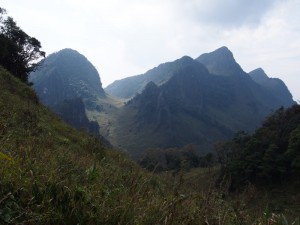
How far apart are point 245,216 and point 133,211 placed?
5.12 ft

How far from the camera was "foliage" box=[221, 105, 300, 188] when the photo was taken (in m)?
56.7

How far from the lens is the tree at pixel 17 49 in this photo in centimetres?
4137

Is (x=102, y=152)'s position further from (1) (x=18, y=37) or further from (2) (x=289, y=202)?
(1) (x=18, y=37)

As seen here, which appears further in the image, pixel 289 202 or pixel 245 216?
pixel 289 202

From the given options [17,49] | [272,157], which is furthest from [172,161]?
[17,49]

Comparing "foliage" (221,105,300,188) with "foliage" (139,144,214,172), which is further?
"foliage" (221,105,300,188)

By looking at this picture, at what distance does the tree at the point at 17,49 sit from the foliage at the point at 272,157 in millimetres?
32219

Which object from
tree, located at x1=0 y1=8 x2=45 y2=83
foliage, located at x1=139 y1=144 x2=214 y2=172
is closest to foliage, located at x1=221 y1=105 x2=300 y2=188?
foliage, located at x1=139 y1=144 x2=214 y2=172

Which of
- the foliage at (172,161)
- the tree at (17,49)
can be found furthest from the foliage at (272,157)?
the tree at (17,49)

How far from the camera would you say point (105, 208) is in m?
3.29

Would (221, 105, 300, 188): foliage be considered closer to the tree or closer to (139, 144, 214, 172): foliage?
(139, 144, 214, 172): foliage

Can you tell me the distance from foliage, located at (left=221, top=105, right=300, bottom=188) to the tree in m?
32.2

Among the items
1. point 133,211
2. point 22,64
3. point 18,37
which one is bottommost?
point 133,211

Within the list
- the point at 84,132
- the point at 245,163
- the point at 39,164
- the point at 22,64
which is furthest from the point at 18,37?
the point at 39,164
